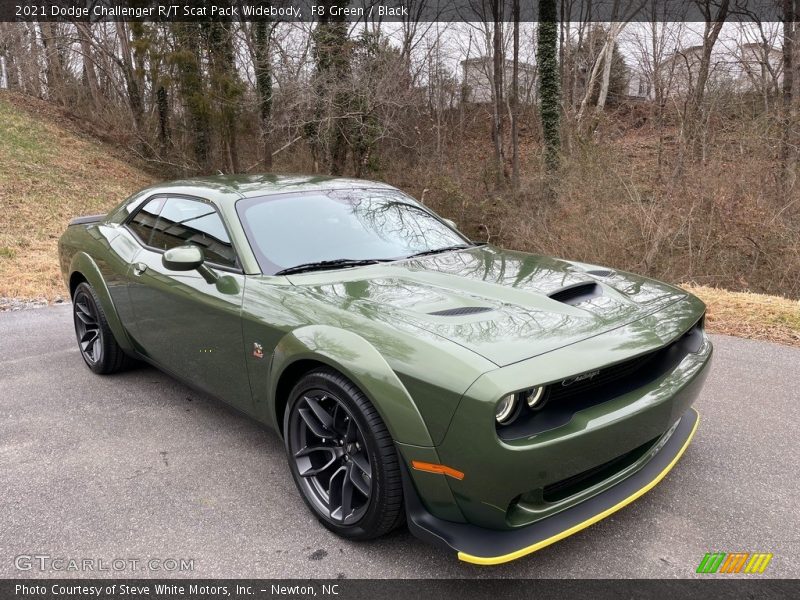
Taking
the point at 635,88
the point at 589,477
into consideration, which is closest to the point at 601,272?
the point at 589,477

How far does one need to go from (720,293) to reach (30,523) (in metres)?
6.68

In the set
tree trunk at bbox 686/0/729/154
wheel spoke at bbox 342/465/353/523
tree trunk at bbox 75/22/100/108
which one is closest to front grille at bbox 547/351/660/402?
wheel spoke at bbox 342/465/353/523

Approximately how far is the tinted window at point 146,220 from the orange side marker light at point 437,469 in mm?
2686

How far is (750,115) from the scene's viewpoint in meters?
10.7

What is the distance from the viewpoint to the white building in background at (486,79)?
23.6 meters

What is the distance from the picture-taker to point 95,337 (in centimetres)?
444

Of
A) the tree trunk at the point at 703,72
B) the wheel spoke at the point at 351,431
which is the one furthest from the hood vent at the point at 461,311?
the tree trunk at the point at 703,72

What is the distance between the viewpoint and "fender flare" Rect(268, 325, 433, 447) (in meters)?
2.03

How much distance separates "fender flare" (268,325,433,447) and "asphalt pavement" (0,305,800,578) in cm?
62

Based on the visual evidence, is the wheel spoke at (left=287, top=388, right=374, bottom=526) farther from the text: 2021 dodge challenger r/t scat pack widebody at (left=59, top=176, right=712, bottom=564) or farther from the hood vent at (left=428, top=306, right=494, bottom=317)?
→ the hood vent at (left=428, top=306, right=494, bottom=317)

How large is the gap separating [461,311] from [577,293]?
25.0 inches

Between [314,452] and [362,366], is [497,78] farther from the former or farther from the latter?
[362,366]

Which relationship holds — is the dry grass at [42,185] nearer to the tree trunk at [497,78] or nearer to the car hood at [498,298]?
the car hood at [498,298]

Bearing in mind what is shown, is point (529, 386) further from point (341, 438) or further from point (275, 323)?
point (275, 323)
